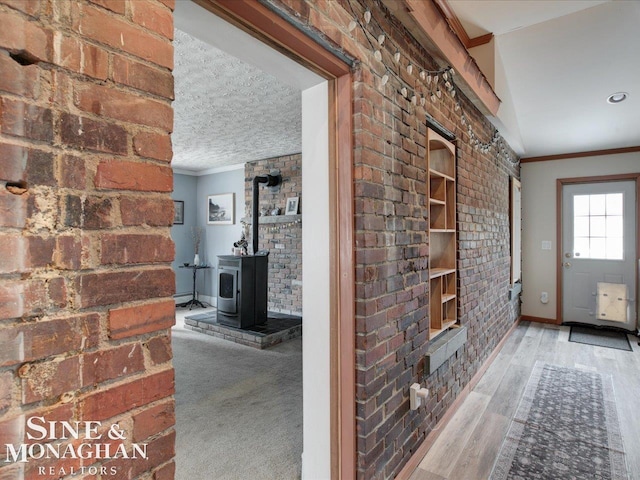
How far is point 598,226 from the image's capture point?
4.62 metres

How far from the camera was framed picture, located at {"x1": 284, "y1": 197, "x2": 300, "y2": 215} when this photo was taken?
5.18m

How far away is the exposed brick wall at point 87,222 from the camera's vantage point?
60cm

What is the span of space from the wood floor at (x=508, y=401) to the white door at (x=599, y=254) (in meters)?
0.39

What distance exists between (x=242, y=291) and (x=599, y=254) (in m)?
4.77

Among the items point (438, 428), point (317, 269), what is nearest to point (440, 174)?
point (317, 269)

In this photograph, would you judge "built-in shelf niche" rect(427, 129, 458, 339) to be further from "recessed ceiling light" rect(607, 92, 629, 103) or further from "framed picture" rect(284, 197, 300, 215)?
"framed picture" rect(284, 197, 300, 215)

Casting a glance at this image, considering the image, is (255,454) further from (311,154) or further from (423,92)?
(423,92)

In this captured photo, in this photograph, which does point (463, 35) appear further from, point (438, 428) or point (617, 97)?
point (438, 428)

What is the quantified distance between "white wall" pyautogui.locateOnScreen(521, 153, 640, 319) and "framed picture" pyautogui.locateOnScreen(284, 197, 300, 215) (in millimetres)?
3380

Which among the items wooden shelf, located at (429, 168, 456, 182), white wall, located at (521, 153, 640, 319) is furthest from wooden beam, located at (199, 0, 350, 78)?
white wall, located at (521, 153, 640, 319)

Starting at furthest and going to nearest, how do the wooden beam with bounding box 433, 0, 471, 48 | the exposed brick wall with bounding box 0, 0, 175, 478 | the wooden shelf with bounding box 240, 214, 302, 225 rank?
the wooden shelf with bounding box 240, 214, 302, 225 < the wooden beam with bounding box 433, 0, 471, 48 < the exposed brick wall with bounding box 0, 0, 175, 478

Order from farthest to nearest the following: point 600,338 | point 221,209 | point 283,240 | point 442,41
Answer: point 221,209, point 283,240, point 600,338, point 442,41

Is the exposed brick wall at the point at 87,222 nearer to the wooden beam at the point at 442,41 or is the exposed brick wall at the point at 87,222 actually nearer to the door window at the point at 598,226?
the wooden beam at the point at 442,41

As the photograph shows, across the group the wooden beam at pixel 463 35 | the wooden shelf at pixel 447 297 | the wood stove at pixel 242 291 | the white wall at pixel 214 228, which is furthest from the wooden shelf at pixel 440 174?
the white wall at pixel 214 228
